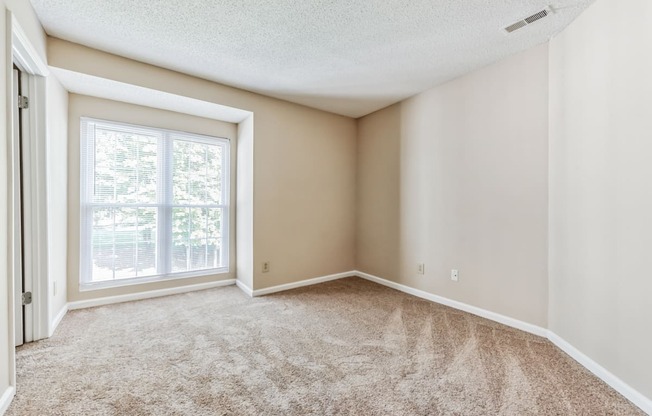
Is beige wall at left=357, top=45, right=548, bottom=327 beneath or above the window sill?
above

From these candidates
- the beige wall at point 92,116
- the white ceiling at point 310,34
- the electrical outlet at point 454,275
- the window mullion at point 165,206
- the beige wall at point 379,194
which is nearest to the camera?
the white ceiling at point 310,34

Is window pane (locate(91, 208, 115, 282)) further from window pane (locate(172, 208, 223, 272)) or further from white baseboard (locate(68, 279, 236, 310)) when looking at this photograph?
window pane (locate(172, 208, 223, 272))

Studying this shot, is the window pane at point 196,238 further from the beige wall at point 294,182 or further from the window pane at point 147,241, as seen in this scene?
the beige wall at point 294,182

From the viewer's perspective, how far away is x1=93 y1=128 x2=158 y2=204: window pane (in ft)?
10.0

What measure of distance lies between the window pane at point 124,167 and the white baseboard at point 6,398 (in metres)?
1.98

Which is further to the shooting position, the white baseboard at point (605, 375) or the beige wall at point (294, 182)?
the beige wall at point (294, 182)

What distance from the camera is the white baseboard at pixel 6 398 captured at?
1.45m

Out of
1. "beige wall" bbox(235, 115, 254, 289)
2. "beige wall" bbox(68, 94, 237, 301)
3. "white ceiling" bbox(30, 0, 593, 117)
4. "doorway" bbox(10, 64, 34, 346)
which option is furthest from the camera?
"beige wall" bbox(235, 115, 254, 289)

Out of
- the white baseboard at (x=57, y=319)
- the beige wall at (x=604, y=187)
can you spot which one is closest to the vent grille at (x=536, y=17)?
the beige wall at (x=604, y=187)

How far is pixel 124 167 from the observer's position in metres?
3.18

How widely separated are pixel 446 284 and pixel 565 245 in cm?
121

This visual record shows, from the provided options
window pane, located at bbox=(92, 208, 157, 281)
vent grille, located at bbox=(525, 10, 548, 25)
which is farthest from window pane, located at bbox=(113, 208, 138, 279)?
vent grille, located at bbox=(525, 10, 548, 25)

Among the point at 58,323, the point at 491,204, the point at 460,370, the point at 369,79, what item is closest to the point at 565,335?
the point at 460,370

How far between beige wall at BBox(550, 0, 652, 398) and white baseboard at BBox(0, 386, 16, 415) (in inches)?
136
